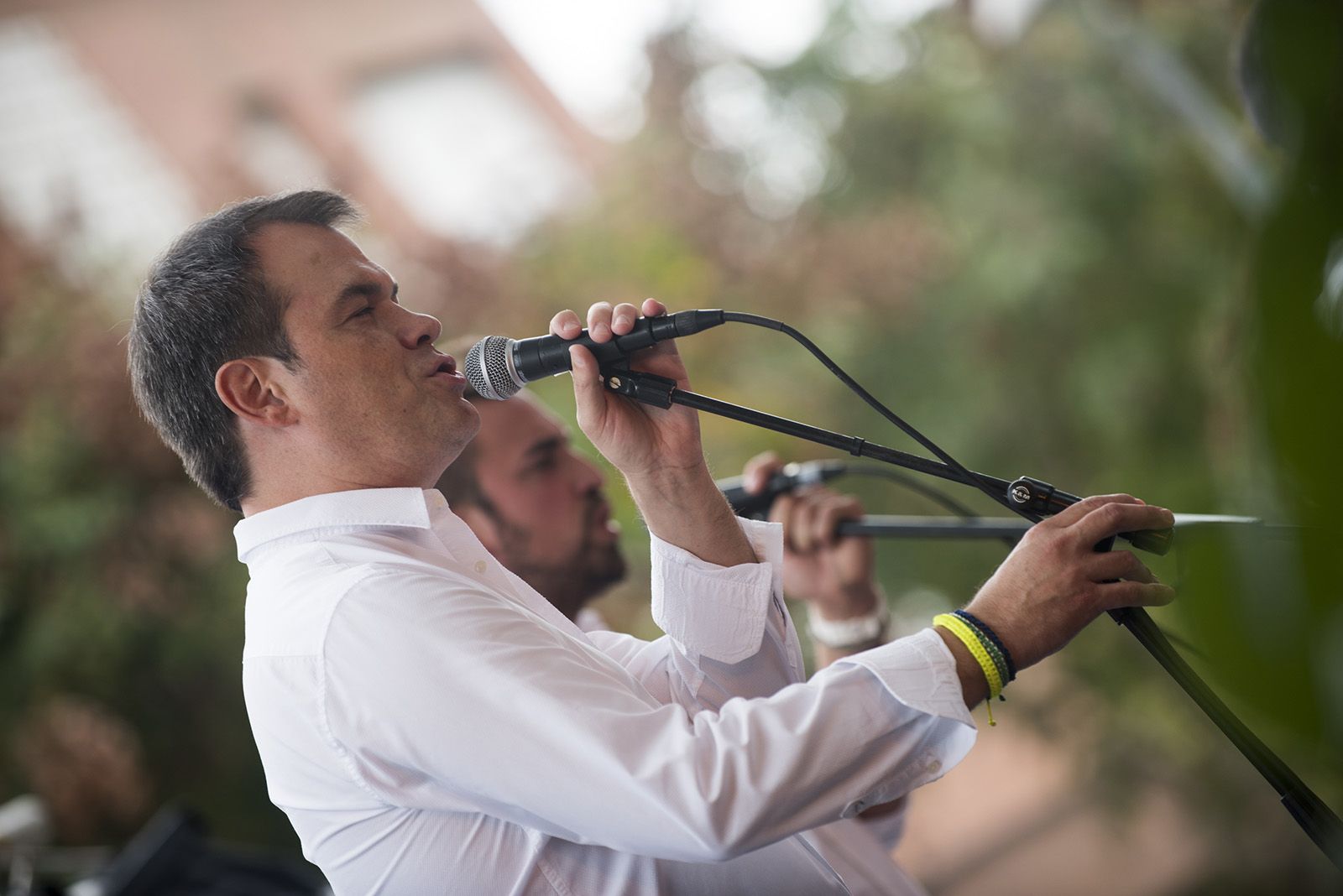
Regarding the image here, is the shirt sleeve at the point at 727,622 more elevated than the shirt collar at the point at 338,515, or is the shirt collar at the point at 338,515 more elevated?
the shirt collar at the point at 338,515

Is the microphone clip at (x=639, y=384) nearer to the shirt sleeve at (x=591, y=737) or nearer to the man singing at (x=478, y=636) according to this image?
the man singing at (x=478, y=636)

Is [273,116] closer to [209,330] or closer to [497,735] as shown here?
[209,330]

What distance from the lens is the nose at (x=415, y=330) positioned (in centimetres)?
143

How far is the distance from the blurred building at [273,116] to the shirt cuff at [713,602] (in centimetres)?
302

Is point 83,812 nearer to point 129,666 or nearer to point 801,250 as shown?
point 129,666

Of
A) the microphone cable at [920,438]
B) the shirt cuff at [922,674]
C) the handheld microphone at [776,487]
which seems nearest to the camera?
the shirt cuff at [922,674]

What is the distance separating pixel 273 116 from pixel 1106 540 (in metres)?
5.26

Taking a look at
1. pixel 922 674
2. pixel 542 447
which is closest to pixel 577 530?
pixel 542 447

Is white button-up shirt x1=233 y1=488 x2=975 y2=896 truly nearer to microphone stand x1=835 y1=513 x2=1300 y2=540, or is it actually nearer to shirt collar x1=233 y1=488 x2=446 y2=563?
shirt collar x1=233 y1=488 x2=446 y2=563

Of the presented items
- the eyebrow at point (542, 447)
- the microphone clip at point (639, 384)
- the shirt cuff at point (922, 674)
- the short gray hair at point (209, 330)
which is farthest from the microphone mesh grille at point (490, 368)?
the eyebrow at point (542, 447)

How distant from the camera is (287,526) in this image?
1.35 m

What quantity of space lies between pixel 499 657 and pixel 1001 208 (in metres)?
3.98

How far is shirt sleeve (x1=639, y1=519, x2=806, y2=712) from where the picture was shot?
1518mm

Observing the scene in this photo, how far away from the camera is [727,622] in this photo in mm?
1526
